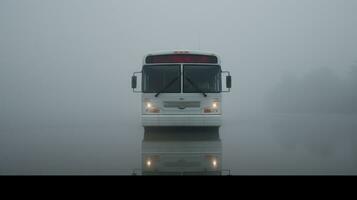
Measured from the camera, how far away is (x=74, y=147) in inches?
476

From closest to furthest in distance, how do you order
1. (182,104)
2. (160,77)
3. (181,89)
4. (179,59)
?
(182,104), (181,89), (160,77), (179,59)

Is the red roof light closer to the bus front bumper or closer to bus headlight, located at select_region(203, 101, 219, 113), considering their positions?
bus headlight, located at select_region(203, 101, 219, 113)

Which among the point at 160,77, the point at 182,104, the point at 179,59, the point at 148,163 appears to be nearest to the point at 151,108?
the point at 182,104

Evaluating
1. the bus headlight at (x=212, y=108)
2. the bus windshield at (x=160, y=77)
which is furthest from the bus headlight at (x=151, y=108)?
the bus headlight at (x=212, y=108)

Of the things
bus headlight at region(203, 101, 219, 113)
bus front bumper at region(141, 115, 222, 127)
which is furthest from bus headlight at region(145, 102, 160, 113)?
bus headlight at region(203, 101, 219, 113)

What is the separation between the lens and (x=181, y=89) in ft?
51.4

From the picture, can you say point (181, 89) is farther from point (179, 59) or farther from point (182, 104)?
point (179, 59)

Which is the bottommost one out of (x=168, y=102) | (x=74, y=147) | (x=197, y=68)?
(x=74, y=147)

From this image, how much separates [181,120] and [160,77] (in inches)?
69.3

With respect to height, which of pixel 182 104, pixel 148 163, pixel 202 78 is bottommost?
pixel 148 163
